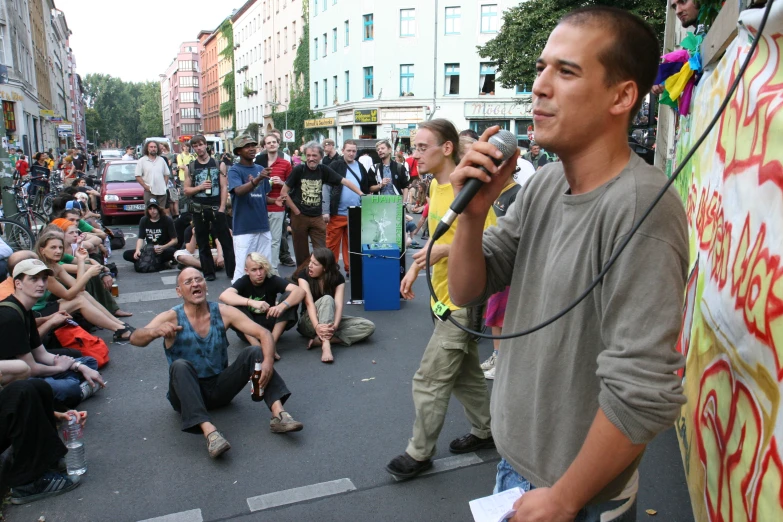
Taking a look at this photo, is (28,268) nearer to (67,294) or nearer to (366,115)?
(67,294)

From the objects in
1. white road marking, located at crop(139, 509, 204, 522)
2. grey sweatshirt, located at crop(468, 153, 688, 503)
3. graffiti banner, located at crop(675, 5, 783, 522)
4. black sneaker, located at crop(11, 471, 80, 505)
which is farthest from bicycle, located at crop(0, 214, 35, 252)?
grey sweatshirt, located at crop(468, 153, 688, 503)

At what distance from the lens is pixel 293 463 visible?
14.0ft

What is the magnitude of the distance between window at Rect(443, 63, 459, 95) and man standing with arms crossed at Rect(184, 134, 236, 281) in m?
35.1

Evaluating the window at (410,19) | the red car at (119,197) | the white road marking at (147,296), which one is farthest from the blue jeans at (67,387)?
the window at (410,19)

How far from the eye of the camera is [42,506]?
3.78 meters

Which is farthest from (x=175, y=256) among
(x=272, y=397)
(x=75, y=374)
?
(x=272, y=397)

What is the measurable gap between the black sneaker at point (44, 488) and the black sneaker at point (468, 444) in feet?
8.00

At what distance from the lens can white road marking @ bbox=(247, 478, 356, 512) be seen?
3.74 meters

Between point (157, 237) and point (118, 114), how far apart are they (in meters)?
126

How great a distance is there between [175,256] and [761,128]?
386 inches

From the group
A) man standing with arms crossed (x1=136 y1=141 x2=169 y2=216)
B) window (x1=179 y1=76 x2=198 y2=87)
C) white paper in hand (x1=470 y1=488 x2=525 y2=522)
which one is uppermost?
window (x1=179 y1=76 x2=198 y2=87)

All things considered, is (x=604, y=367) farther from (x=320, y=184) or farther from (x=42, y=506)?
(x=320, y=184)

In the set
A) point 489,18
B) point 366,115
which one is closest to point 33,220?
point 366,115

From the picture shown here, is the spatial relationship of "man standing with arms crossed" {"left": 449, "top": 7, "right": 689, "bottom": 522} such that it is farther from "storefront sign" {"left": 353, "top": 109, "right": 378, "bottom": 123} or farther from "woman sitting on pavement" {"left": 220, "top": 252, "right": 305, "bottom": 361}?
"storefront sign" {"left": 353, "top": 109, "right": 378, "bottom": 123}
